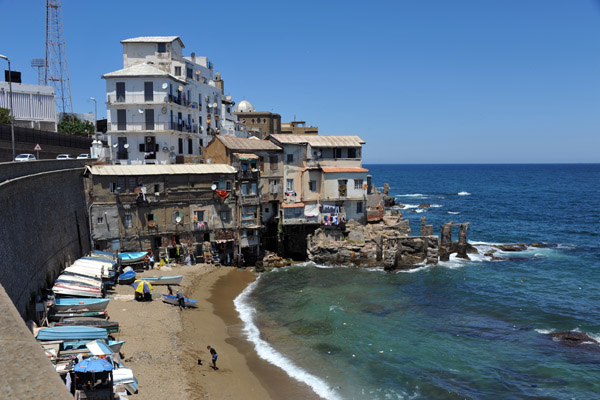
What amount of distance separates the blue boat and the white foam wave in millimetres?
9871

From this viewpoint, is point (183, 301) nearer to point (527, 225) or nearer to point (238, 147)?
point (238, 147)

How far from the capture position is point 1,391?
523 centimetres

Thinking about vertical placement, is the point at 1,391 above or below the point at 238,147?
below

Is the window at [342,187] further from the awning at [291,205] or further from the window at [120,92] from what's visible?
the window at [120,92]

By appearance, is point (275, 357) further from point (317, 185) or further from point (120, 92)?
point (120, 92)

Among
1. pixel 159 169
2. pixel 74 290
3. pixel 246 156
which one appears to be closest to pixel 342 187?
pixel 246 156

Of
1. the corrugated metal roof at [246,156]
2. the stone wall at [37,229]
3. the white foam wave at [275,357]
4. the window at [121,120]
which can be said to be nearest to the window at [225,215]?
the corrugated metal roof at [246,156]

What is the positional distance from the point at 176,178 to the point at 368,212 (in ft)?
84.2

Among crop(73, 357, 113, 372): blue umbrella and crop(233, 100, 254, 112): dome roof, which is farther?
crop(233, 100, 254, 112): dome roof

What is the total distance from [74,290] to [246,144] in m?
29.5

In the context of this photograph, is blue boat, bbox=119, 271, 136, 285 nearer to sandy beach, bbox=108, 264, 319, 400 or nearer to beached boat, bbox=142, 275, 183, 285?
sandy beach, bbox=108, 264, 319, 400

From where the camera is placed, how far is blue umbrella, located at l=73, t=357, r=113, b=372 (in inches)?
788

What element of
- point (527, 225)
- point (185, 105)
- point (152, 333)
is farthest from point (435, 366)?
point (527, 225)

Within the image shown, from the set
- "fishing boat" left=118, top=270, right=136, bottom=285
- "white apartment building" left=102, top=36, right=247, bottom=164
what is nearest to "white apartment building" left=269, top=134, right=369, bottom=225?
"white apartment building" left=102, top=36, right=247, bottom=164
